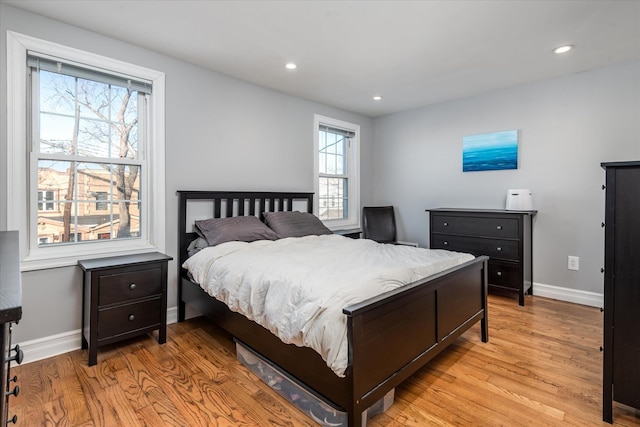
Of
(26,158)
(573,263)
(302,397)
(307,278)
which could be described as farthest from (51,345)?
(573,263)

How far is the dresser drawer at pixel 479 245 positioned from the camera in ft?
11.1

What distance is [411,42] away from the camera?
2646 millimetres

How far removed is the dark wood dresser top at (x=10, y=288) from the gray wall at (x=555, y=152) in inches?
168

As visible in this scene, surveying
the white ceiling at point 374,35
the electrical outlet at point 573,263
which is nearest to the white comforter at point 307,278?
the white ceiling at point 374,35

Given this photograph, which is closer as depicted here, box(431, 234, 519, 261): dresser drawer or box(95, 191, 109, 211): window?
box(95, 191, 109, 211): window

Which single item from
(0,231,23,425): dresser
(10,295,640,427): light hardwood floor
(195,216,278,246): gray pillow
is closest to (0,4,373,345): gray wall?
(195,216,278,246): gray pillow

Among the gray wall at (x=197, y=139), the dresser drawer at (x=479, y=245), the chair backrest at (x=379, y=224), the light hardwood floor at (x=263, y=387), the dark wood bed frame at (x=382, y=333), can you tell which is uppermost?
the gray wall at (x=197, y=139)

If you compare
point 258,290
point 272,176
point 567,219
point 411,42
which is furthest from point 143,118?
point 567,219

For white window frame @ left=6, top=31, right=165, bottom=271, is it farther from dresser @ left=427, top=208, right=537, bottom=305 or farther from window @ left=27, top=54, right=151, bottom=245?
dresser @ left=427, top=208, right=537, bottom=305

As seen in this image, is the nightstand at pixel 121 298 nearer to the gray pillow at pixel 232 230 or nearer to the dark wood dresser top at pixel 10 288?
the gray pillow at pixel 232 230

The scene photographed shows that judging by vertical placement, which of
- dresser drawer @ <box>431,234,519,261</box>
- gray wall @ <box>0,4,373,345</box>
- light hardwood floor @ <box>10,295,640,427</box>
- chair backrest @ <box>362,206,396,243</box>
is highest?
gray wall @ <box>0,4,373,345</box>

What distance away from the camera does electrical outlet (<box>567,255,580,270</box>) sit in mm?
3389

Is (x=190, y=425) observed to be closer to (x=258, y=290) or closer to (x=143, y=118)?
(x=258, y=290)

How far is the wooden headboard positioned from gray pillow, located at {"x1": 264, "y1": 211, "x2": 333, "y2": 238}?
0.23m
